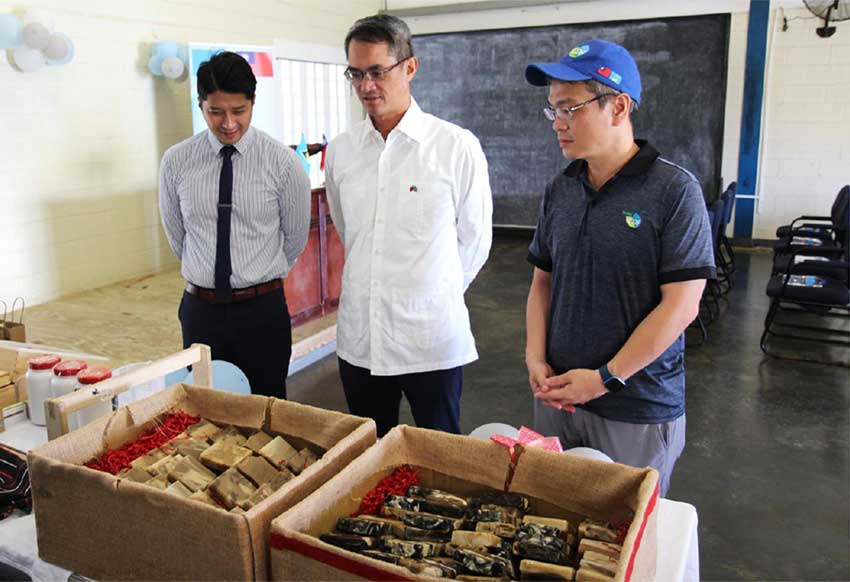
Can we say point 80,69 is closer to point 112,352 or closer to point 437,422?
point 112,352

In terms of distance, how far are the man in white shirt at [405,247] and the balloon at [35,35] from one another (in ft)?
10.8

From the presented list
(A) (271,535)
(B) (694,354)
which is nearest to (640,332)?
(A) (271,535)

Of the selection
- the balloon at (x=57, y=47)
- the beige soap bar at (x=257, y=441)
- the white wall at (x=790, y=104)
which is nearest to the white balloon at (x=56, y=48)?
the balloon at (x=57, y=47)

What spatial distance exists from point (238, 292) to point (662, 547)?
1.57 m

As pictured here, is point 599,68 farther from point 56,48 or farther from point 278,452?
point 56,48

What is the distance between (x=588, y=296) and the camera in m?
1.67

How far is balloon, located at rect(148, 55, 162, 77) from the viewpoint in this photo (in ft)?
18.1

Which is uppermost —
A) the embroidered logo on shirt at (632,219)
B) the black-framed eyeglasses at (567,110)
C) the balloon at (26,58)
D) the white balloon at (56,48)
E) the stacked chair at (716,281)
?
the white balloon at (56,48)

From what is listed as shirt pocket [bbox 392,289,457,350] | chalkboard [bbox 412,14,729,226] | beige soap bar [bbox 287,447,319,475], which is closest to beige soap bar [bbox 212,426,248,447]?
beige soap bar [bbox 287,447,319,475]

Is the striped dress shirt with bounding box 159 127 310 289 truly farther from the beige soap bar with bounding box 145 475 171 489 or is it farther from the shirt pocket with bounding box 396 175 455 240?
the beige soap bar with bounding box 145 475 171 489

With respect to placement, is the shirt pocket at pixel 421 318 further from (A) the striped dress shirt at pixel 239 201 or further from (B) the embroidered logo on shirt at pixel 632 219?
(B) the embroidered logo on shirt at pixel 632 219

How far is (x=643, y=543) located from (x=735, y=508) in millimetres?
2224

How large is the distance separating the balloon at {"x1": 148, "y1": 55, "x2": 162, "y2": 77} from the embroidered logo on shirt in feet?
16.2

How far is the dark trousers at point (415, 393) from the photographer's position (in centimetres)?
214
